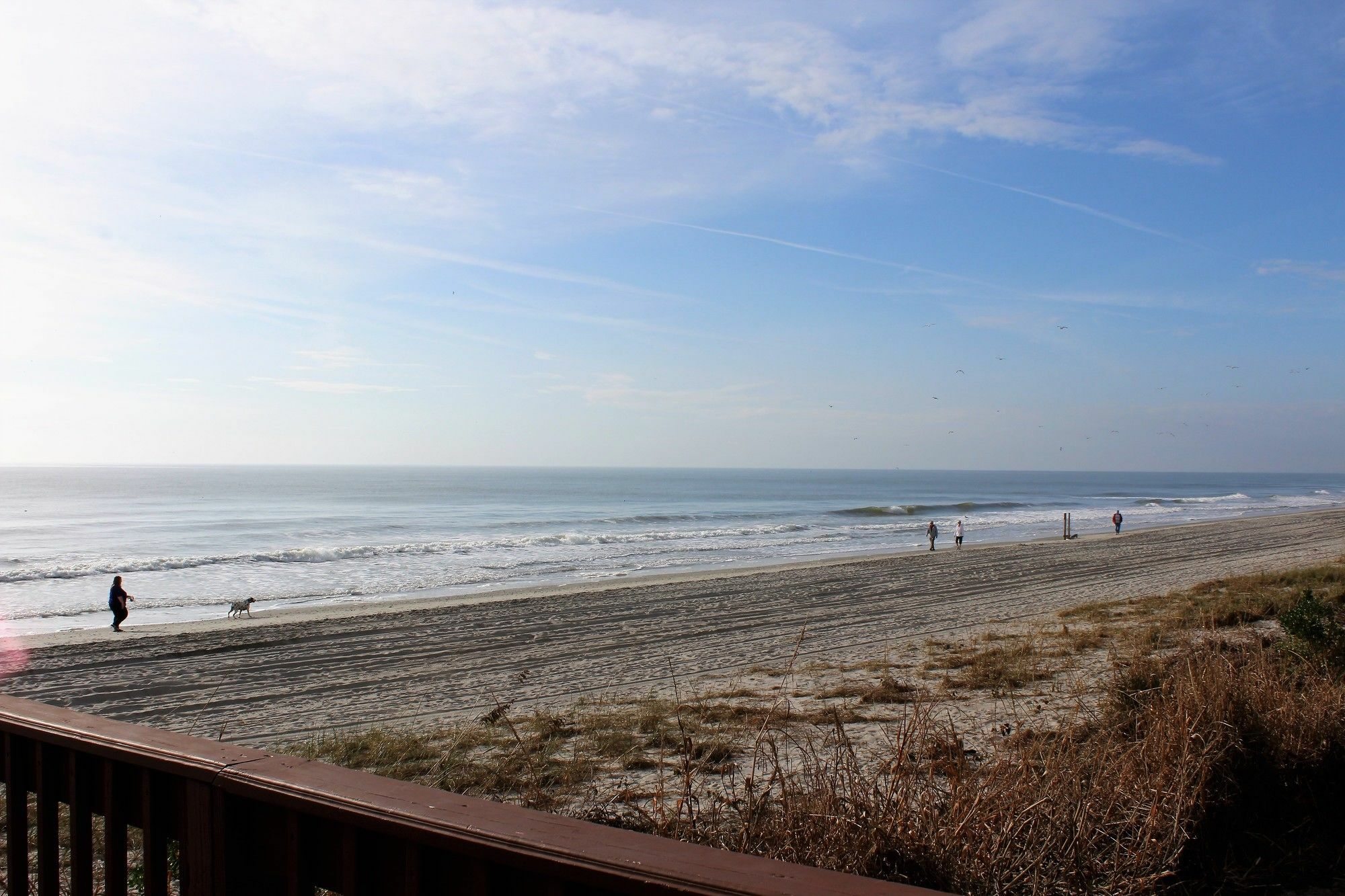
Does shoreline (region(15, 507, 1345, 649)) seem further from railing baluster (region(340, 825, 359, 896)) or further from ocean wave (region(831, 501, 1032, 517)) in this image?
ocean wave (region(831, 501, 1032, 517))

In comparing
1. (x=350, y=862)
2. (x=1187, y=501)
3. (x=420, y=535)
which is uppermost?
(x=350, y=862)

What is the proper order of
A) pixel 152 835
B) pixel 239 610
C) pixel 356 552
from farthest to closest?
pixel 356 552 < pixel 239 610 < pixel 152 835

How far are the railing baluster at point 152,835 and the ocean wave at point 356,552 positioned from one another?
34431 mm

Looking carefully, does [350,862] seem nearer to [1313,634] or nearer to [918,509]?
[1313,634]

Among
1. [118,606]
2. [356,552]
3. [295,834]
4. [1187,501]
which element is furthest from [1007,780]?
[1187,501]

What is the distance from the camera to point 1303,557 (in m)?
27.0

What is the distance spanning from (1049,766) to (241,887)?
134 inches

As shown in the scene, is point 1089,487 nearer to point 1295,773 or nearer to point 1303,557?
point 1303,557

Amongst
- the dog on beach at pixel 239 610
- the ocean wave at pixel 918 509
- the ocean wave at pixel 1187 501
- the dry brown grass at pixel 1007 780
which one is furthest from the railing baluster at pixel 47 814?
the ocean wave at pixel 1187 501

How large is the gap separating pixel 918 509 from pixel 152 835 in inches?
3110

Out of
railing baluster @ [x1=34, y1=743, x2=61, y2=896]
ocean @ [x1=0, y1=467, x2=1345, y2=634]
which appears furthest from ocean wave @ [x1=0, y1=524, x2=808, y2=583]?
railing baluster @ [x1=34, y1=743, x2=61, y2=896]

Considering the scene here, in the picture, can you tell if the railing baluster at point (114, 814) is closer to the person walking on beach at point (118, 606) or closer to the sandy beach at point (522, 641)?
the sandy beach at point (522, 641)

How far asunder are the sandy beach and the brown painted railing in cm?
535

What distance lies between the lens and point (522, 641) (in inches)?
614
